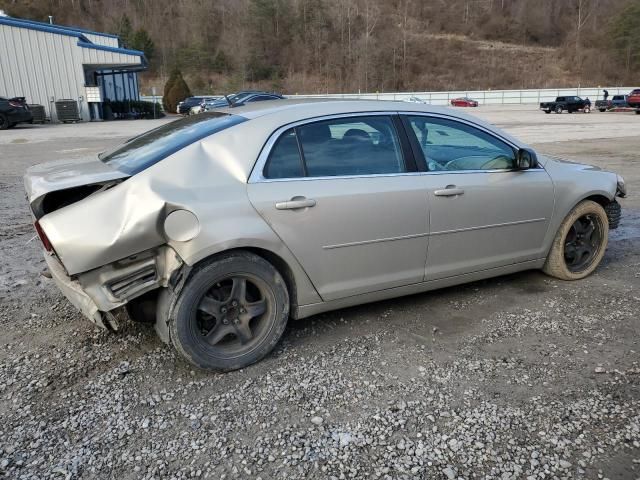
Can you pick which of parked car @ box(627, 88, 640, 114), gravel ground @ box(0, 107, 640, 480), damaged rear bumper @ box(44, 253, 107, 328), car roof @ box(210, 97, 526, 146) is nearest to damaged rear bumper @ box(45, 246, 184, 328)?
damaged rear bumper @ box(44, 253, 107, 328)

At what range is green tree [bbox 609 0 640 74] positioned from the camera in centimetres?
7838

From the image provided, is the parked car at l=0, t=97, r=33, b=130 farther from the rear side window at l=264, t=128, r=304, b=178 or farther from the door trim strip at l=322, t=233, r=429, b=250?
the door trim strip at l=322, t=233, r=429, b=250

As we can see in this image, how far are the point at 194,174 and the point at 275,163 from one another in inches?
20.2

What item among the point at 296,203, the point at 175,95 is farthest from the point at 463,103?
the point at 296,203

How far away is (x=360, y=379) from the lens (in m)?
3.16

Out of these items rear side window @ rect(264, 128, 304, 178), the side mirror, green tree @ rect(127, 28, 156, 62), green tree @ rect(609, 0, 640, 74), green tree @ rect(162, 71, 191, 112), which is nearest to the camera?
rear side window @ rect(264, 128, 304, 178)

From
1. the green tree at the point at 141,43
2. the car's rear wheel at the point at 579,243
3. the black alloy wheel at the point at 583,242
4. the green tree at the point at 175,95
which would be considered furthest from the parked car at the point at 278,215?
the green tree at the point at 141,43

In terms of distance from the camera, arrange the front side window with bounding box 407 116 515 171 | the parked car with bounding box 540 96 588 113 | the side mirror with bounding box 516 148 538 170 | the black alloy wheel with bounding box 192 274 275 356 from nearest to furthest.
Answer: the black alloy wheel with bounding box 192 274 275 356, the front side window with bounding box 407 116 515 171, the side mirror with bounding box 516 148 538 170, the parked car with bounding box 540 96 588 113

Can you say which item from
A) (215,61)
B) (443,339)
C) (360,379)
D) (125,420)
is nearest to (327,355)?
(360,379)

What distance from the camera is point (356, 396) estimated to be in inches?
118

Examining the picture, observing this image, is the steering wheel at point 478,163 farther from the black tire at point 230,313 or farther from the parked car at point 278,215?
the black tire at point 230,313

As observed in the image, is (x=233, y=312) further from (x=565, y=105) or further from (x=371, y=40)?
(x=371, y=40)

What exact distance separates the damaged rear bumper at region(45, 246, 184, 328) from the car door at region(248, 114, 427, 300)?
2.06 feet

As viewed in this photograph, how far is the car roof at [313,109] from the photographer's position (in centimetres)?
347
